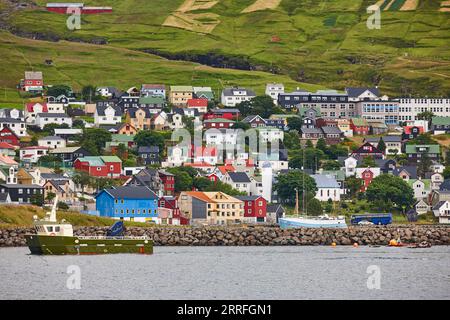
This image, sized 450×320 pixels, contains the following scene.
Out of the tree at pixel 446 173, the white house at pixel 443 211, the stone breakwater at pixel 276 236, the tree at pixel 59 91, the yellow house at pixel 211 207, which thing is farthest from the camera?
the tree at pixel 59 91

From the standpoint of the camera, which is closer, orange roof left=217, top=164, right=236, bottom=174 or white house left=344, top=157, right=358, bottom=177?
orange roof left=217, top=164, right=236, bottom=174

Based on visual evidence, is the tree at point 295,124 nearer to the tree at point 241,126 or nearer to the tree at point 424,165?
the tree at point 241,126

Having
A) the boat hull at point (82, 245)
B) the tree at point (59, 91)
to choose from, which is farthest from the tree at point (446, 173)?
the boat hull at point (82, 245)

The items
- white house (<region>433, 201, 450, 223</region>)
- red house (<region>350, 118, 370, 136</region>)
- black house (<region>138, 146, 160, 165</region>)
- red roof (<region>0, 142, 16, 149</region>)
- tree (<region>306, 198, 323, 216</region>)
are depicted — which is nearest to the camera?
tree (<region>306, 198, 323, 216</region>)

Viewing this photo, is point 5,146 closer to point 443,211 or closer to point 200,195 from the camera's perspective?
point 200,195

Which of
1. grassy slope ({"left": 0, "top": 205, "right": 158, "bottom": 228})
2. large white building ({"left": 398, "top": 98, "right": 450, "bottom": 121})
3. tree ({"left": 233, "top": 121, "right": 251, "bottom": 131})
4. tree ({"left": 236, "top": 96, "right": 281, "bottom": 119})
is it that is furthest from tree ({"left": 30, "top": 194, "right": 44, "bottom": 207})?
large white building ({"left": 398, "top": 98, "right": 450, "bottom": 121})

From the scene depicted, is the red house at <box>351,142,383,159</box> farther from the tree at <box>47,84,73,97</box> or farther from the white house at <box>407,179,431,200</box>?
the tree at <box>47,84,73,97</box>
